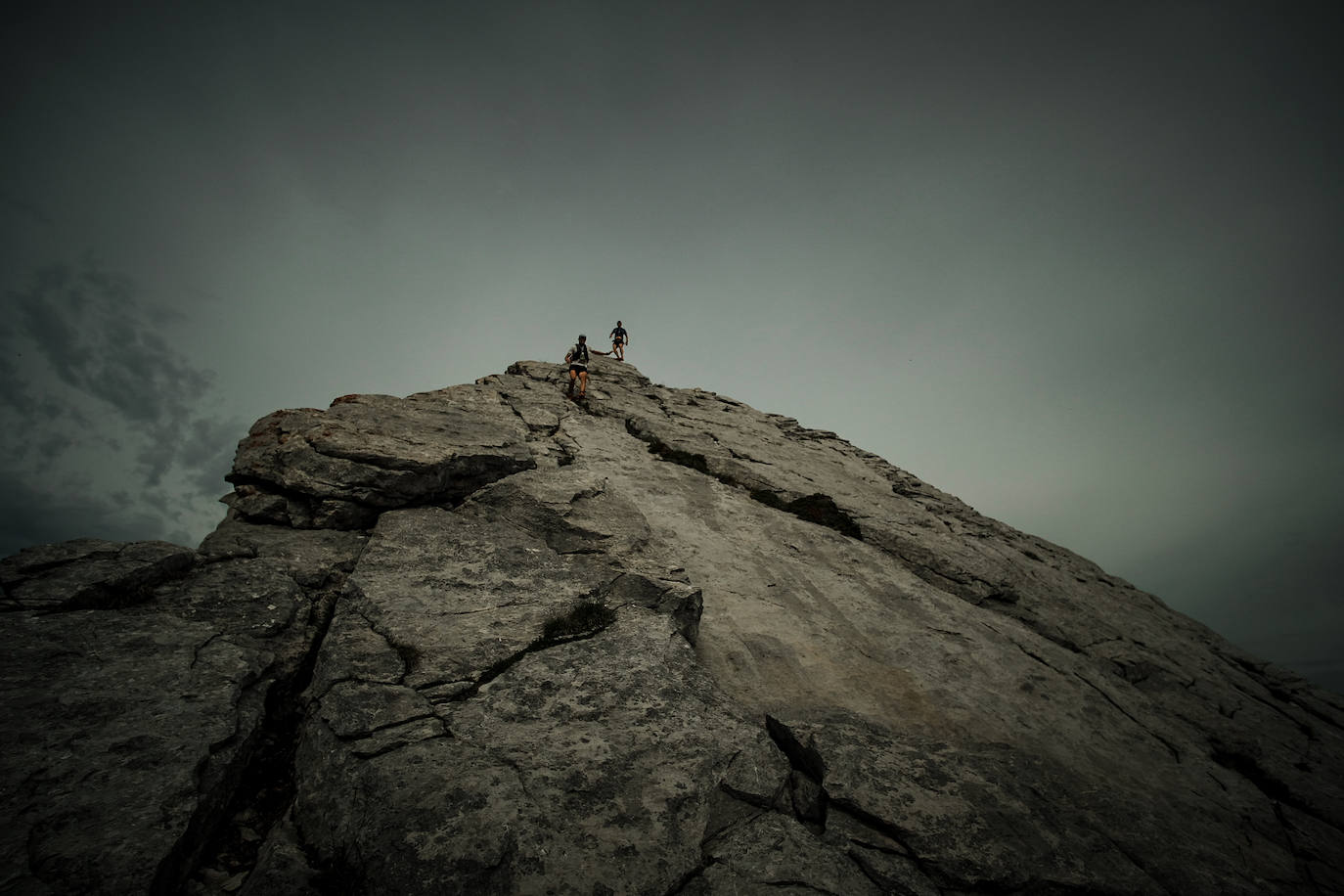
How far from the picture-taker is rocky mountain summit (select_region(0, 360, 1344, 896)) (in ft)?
16.3

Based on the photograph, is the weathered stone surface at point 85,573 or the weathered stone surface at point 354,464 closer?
the weathered stone surface at point 85,573

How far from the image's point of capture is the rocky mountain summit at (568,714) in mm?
4980

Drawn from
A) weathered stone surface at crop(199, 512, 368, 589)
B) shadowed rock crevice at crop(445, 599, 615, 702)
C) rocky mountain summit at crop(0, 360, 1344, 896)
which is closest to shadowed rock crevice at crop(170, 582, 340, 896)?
rocky mountain summit at crop(0, 360, 1344, 896)

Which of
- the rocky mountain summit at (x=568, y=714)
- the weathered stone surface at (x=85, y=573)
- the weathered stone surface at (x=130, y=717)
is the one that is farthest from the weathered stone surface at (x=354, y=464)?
the weathered stone surface at (x=130, y=717)

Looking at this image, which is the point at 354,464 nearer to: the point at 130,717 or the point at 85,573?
the point at 85,573

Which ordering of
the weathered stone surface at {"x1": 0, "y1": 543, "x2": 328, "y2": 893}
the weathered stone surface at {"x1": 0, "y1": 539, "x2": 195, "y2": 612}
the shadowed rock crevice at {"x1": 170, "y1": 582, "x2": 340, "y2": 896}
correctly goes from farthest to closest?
the weathered stone surface at {"x1": 0, "y1": 539, "x2": 195, "y2": 612}, the shadowed rock crevice at {"x1": 170, "y1": 582, "x2": 340, "y2": 896}, the weathered stone surface at {"x1": 0, "y1": 543, "x2": 328, "y2": 893}

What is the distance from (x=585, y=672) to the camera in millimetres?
7191

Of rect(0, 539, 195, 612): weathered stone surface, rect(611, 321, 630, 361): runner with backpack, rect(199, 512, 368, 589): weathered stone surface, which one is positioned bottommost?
rect(0, 539, 195, 612): weathered stone surface

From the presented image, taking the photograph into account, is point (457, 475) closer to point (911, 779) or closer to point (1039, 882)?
point (911, 779)

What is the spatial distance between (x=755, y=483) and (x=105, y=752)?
577 inches

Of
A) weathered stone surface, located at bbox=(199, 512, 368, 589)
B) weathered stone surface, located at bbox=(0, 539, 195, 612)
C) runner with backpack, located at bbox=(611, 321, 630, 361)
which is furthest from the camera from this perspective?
runner with backpack, located at bbox=(611, 321, 630, 361)

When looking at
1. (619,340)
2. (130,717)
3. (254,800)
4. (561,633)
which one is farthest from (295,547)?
(619,340)

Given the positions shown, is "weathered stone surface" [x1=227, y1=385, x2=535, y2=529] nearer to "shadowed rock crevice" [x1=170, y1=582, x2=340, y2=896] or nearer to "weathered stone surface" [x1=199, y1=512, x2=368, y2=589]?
"weathered stone surface" [x1=199, y1=512, x2=368, y2=589]

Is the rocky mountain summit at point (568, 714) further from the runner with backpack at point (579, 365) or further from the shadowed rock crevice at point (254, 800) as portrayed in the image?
the runner with backpack at point (579, 365)
